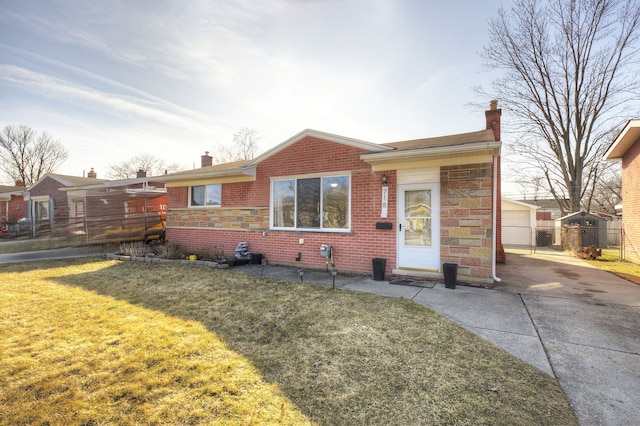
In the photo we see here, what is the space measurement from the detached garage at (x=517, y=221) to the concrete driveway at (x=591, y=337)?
542 inches

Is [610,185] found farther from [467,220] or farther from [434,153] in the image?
[434,153]

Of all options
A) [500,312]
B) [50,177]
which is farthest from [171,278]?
[50,177]

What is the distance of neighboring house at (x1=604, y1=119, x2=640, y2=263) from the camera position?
10.1 m

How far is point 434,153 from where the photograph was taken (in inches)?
250

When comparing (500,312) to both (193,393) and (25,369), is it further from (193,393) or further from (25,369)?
(25,369)

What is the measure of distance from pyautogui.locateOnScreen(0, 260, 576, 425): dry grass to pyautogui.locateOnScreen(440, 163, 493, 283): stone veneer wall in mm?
2318

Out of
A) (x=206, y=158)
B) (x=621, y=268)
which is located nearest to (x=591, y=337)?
(x=621, y=268)

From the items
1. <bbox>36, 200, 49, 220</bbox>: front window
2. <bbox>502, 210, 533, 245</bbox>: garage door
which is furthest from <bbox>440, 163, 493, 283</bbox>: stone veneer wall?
<bbox>36, 200, 49, 220</bbox>: front window

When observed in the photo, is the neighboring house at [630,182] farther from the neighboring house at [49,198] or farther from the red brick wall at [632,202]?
the neighboring house at [49,198]

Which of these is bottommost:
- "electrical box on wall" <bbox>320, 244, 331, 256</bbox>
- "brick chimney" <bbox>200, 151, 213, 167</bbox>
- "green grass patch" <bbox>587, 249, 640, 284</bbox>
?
"green grass patch" <bbox>587, 249, 640, 284</bbox>

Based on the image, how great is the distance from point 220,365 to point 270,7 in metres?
8.27

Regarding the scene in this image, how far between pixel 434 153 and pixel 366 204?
205cm

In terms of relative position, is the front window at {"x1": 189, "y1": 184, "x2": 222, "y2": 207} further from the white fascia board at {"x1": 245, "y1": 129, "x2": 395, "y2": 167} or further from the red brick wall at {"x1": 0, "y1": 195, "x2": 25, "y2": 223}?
the red brick wall at {"x1": 0, "y1": 195, "x2": 25, "y2": 223}

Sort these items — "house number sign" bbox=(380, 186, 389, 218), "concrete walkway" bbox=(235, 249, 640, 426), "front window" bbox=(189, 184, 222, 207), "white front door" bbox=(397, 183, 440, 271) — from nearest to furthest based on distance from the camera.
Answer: "concrete walkway" bbox=(235, 249, 640, 426) < "white front door" bbox=(397, 183, 440, 271) < "house number sign" bbox=(380, 186, 389, 218) < "front window" bbox=(189, 184, 222, 207)
